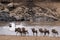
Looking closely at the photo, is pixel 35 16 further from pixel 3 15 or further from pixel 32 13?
pixel 3 15

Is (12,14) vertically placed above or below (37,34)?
above

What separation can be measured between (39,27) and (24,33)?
1.30 ft

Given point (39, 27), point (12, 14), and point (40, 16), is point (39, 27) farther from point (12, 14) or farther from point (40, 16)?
point (12, 14)

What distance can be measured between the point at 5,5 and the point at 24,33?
83cm

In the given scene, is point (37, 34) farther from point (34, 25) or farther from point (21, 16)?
point (21, 16)

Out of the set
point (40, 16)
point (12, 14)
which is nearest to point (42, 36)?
point (40, 16)

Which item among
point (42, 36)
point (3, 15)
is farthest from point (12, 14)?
point (42, 36)

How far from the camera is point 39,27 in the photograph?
17.6 ft

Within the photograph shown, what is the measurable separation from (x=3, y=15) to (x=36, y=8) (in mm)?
829

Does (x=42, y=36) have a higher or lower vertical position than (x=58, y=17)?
lower

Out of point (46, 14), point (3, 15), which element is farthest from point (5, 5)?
point (46, 14)

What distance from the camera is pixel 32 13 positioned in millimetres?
5426

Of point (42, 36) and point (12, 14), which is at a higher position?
point (12, 14)

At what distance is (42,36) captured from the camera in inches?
210
